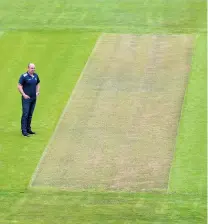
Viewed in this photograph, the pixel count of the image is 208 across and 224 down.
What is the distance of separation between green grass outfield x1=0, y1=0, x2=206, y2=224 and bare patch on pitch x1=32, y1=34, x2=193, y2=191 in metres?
0.34

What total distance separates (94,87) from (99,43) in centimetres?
530

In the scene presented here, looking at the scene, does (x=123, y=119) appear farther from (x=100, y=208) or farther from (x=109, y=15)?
(x=109, y=15)

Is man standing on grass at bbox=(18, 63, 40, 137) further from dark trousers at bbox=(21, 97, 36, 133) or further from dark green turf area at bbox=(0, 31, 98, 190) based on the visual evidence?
dark green turf area at bbox=(0, 31, 98, 190)

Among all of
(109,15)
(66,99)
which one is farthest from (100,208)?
(109,15)

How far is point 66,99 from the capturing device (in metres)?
24.7

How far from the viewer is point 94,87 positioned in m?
25.8

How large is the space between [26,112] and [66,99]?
3.26 metres

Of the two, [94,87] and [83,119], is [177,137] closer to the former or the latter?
[83,119]

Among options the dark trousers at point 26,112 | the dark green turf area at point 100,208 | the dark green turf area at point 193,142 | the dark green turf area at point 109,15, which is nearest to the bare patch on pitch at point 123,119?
the dark green turf area at point 193,142

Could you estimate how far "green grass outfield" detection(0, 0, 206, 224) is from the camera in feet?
57.0

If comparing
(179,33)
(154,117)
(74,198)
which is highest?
(74,198)

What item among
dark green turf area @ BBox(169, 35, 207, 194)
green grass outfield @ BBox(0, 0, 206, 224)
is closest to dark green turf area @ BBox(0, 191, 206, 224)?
green grass outfield @ BBox(0, 0, 206, 224)

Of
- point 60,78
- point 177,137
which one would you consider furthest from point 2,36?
point 177,137

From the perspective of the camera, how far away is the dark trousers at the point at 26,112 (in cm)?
2156
